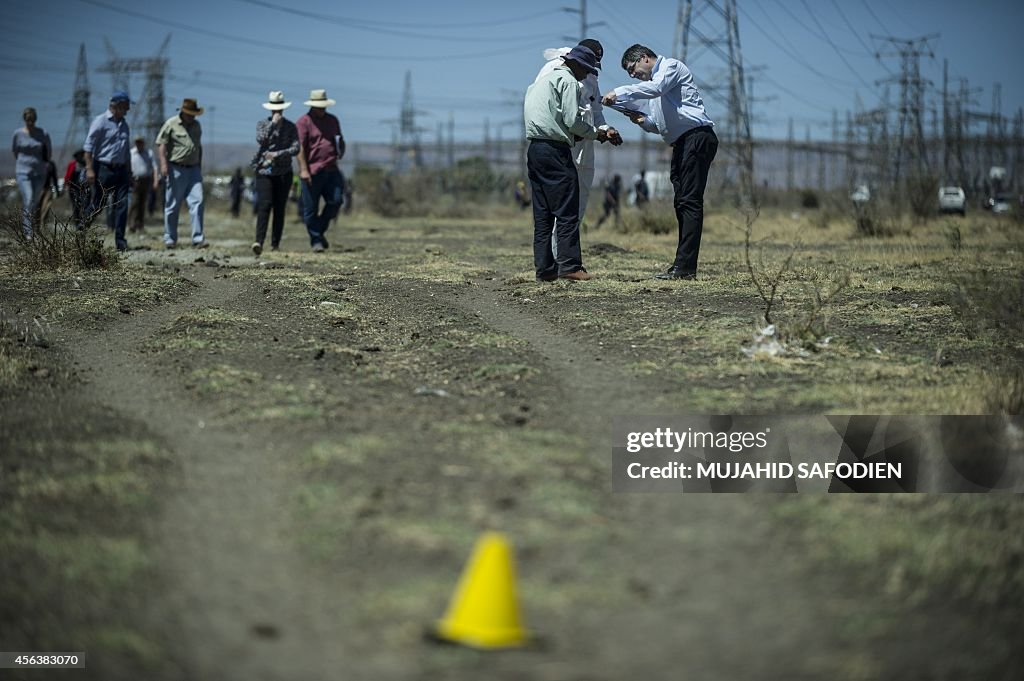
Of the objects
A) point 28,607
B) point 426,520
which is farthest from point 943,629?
point 28,607

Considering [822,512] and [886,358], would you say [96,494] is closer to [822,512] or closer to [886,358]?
[822,512]

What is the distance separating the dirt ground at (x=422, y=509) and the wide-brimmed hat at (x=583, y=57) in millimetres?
2801

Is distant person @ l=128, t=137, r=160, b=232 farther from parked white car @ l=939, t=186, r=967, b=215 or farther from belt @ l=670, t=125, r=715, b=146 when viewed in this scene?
parked white car @ l=939, t=186, r=967, b=215

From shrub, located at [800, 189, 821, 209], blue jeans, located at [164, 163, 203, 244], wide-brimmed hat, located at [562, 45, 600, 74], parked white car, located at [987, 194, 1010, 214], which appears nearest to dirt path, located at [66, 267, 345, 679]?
wide-brimmed hat, located at [562, 45, 600, 74]

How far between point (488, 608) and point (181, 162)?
42.8 feet

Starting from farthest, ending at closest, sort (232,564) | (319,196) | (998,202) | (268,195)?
(998,202) < (319,196) < (268,195) < (232,564)

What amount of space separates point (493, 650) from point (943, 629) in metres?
1.22

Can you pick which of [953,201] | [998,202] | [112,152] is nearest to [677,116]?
[112,152]

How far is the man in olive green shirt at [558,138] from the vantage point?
34.4 ft

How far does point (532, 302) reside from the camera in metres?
9.99

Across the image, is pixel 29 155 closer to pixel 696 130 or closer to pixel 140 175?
pixel 140 175

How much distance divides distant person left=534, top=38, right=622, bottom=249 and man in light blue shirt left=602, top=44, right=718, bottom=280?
315 millimetres

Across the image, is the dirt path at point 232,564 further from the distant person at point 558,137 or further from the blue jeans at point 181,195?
the blue jeans at point 181,195

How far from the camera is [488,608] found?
3189mm
